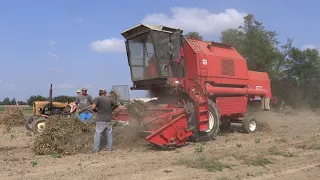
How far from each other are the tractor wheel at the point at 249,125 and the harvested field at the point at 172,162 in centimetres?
248

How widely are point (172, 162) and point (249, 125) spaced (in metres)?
6.20

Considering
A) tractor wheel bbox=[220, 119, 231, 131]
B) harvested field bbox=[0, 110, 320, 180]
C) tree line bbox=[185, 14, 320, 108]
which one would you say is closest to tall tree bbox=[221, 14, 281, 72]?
tree line bbox=[185, 14, 320, 108]

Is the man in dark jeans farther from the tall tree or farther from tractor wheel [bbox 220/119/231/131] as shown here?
the tall tree

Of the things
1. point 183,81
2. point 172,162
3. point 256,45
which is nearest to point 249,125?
point 183,81

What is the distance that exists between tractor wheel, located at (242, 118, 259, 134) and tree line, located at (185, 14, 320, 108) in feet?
61.8

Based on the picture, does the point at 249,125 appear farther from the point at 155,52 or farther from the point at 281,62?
the point at 281,62

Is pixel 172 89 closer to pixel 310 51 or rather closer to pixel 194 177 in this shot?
pixel 194 177

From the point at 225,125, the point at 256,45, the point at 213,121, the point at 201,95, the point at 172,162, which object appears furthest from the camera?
the point at 256,45

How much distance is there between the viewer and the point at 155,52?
10281mm

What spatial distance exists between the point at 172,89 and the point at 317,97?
26.9m

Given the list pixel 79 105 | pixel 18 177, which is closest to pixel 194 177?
pixel 18 177

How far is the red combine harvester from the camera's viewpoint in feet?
30.9

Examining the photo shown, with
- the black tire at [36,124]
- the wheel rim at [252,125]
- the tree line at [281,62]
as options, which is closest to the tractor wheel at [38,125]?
the black tire at [36,124]

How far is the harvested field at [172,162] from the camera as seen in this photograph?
6.22 metres
